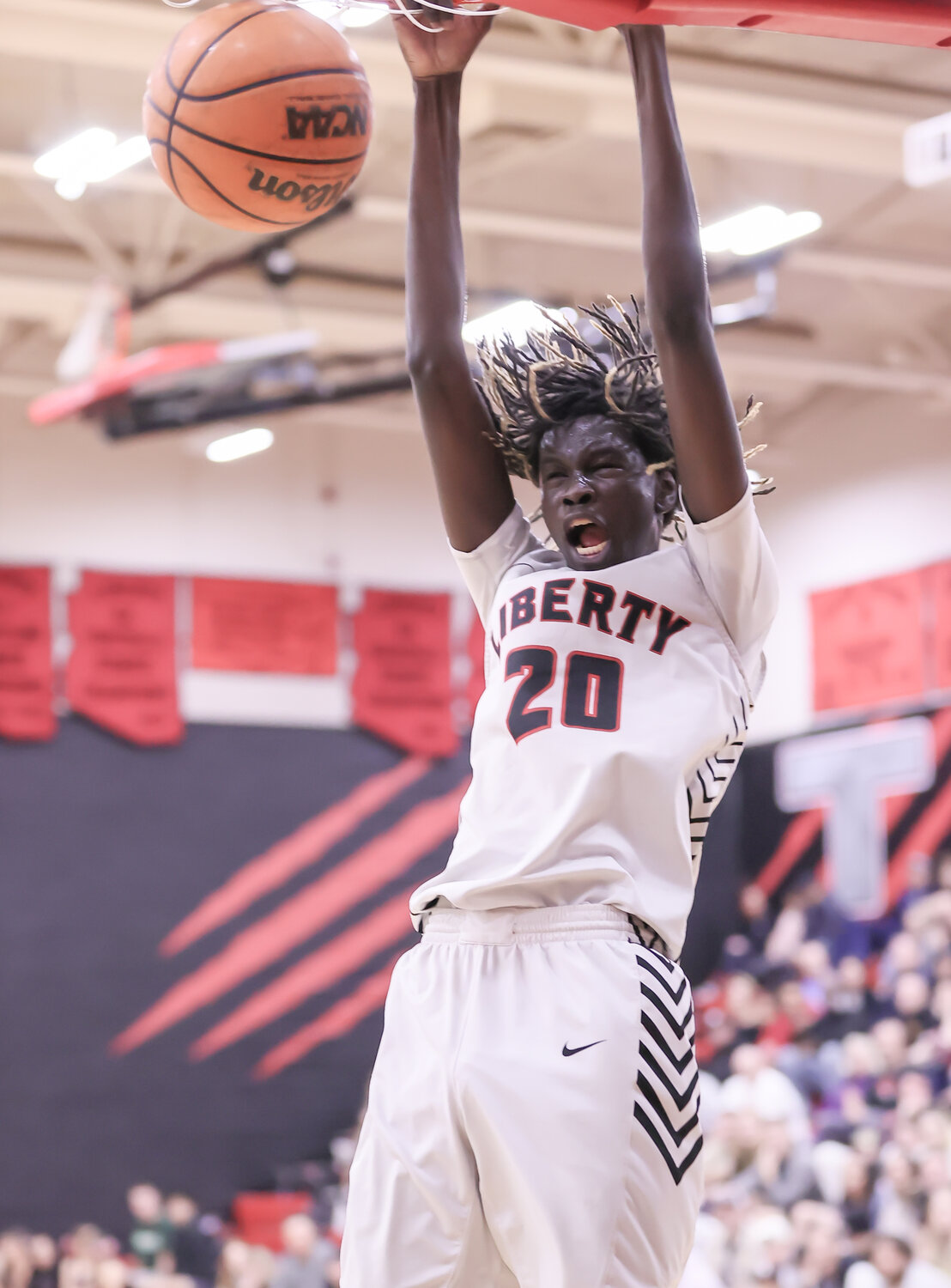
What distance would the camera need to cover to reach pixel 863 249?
10594 mm

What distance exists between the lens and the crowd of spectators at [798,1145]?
8516mm

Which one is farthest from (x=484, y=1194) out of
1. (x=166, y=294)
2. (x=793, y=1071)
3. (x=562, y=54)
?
(x=793, y=1071)

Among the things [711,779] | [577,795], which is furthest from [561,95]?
[577,795]

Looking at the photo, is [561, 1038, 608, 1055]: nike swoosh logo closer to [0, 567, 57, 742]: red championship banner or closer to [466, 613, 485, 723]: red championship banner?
[0, 567, 57, 742]: red championship banner

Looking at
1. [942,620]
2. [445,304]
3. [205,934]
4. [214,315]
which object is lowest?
[205,934]

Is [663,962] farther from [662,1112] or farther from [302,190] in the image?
[302,190]

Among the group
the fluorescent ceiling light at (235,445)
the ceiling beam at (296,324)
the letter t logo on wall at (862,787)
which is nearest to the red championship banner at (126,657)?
the fluorescent ceiling light at (235,445)

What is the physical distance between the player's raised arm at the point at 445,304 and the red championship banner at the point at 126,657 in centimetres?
1004

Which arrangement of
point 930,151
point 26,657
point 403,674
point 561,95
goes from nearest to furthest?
point 930,151, point 561,95, point 26,657, point 403,674

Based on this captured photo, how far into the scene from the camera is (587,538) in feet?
8.58

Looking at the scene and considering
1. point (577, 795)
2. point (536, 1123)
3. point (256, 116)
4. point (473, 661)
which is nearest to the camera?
point (536, 1123)

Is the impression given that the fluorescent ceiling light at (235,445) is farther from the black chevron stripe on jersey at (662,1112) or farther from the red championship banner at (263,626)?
the black chevron stripe on jersey at (662,1112)

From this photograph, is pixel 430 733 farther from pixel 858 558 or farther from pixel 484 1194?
pixel 484 1194

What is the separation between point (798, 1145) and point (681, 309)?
8.08 m
